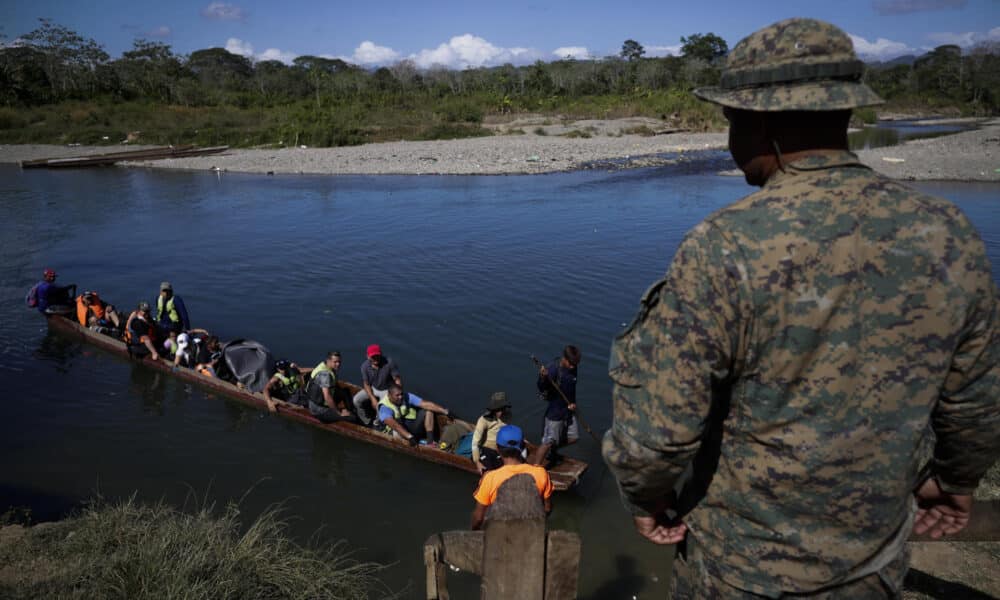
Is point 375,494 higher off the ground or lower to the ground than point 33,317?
lower

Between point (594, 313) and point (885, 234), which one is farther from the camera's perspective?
point (594, 313)

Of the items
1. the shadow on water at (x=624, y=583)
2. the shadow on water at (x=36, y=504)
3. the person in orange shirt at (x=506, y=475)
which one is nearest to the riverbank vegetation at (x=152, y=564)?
the person in orange shirt at (x=506, y=475)

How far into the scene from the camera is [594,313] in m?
13.2

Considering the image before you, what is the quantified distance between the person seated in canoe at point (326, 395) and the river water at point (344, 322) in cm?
42

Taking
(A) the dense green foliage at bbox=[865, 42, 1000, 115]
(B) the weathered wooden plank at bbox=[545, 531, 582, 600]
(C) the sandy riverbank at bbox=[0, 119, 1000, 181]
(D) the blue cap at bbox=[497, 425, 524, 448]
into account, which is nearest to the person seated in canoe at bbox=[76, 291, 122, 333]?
(D) the blue cap at bbox=[497, 425, 524, 448]

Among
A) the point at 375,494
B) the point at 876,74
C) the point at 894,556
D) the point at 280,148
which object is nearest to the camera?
the point at 894,556

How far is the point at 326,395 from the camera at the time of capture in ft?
30.6

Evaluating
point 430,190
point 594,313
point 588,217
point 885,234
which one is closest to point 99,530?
point 885,234

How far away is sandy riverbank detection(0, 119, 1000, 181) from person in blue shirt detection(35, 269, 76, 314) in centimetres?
2119

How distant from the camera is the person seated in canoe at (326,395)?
9.31m

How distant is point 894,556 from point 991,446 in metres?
0.44

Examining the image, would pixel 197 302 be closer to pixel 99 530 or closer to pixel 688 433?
pixel 99 530

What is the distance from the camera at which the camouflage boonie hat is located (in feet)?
5.79

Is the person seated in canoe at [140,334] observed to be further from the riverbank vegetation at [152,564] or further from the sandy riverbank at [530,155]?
the sandy riverbank at [530,155]
